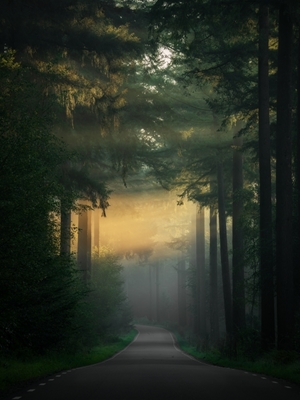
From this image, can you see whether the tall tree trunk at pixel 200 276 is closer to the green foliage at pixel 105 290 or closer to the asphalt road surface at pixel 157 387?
the green foliage at pixel 105 290

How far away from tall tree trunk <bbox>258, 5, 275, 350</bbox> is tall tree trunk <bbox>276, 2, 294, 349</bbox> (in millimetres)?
1433

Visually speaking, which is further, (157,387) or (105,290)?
(105,290)

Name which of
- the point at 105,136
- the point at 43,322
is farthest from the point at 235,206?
the point at 43,322

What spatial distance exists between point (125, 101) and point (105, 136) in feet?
5.63

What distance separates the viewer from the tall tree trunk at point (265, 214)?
22.6m

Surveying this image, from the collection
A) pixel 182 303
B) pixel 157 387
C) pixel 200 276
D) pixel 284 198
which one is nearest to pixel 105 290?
pixel 200 276

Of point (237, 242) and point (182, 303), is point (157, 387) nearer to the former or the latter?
point (237, 242)

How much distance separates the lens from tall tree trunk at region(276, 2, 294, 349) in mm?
20641

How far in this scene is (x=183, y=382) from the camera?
14758 millimetres

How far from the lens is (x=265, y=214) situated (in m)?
23.4

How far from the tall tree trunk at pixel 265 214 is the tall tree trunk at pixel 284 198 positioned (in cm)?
143

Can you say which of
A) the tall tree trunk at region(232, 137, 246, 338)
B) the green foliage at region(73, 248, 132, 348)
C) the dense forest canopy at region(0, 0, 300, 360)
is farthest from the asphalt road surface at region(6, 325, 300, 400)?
the green foliage at region(73, 248, 132, 348)

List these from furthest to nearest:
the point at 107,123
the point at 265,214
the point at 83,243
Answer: the point at 83,243 < the point at 107,123 < the point at 265,214

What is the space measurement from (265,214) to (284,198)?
251 cm
